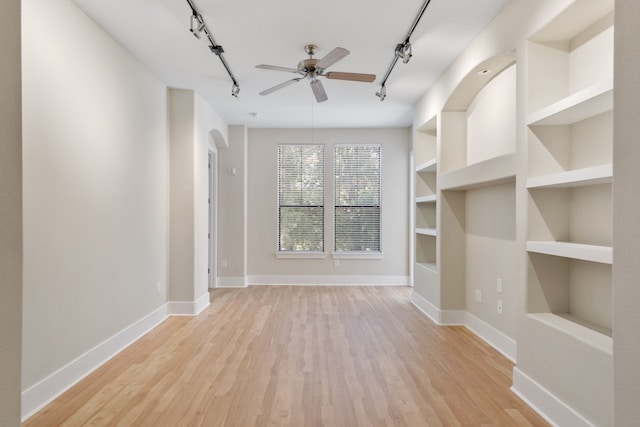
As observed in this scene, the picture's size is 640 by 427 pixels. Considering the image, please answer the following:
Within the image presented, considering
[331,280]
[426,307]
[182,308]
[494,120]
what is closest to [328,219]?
[331,280]

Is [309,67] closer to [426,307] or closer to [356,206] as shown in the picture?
[426,307]

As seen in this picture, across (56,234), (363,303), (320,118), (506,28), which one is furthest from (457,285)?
(56,234)

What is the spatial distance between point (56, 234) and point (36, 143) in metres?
0.63

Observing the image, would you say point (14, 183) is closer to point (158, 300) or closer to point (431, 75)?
point (158, 300)

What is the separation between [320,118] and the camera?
6188 millimetres

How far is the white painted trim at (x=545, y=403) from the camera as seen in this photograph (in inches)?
82.7

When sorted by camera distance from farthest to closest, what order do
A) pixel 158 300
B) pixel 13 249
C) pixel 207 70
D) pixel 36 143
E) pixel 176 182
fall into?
pixel 176 182, pixel 158 300, pixel 207 70, pixel 36 143, pixel 13 249

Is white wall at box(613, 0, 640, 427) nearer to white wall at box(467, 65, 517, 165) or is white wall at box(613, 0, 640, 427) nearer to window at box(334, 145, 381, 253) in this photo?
white wall at box(467, 65, 517, 165)

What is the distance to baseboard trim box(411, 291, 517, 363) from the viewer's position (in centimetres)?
339

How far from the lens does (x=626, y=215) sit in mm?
1198

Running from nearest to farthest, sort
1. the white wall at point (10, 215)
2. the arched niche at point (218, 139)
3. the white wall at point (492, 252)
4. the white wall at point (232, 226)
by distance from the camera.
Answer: the white wall at point (10, 215) < the white wall at point (492, 252) < the arched niche at point (218, 139) < the white wall at point (232, 226)

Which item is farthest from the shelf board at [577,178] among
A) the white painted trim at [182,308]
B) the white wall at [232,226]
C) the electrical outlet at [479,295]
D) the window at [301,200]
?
the white wall at [232,226]

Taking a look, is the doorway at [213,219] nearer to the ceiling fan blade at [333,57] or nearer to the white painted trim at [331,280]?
the white painted trim at [331,280]

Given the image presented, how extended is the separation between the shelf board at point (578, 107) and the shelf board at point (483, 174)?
42 centimetres
